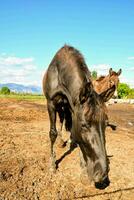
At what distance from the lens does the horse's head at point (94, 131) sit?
5516mm

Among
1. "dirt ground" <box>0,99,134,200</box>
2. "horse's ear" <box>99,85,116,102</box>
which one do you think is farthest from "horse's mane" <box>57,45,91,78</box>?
"dirt ground" <box>0,99,134,200</box>

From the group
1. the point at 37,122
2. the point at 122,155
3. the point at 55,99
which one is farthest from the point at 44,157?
the point at 37,122

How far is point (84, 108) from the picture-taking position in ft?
19.1

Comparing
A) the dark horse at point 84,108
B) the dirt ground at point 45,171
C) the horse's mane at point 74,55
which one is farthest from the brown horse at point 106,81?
the dark horse at point 84,108

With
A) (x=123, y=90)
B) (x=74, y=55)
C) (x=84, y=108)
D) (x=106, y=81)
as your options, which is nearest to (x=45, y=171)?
(x=84, y=108)

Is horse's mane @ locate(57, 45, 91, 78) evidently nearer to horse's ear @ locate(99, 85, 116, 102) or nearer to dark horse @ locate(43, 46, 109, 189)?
dark horse @ locate(43, 46, 109, 189)

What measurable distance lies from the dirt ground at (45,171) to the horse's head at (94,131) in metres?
1.21

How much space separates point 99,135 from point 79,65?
80.7 inches

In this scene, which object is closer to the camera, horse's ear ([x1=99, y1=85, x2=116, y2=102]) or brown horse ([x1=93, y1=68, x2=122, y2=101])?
horse's ear ([x1=99, y1=85, x2=116, y2=102])

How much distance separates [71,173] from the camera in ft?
25.6

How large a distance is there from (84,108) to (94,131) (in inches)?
18.4

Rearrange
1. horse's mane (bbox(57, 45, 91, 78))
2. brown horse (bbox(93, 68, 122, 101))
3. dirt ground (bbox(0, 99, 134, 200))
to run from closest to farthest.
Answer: dirt ground (bbox(0, 99, 134, 200)), horse's mane (bbox(57, 45, 91, 78)), brown horse (bbox(93, 68, 122, 101))

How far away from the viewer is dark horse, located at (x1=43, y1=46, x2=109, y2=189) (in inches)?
220

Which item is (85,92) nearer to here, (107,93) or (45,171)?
(107,93)
